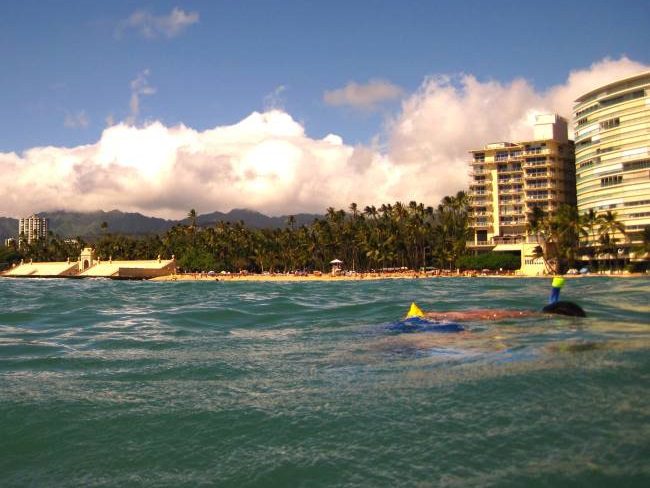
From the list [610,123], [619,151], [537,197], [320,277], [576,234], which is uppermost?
[610,123]

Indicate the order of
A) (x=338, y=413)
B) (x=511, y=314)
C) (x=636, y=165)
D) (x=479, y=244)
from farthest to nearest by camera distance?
(x=479, y=244) < (x=636, y=165) < (x=511, y=314) < (x=338, y=413)

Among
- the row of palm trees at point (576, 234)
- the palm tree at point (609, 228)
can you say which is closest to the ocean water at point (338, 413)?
the palm tree at point (609, 228)

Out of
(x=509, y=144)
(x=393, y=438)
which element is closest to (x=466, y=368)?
(x=393, y=438)

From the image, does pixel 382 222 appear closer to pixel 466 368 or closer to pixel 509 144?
pixel 509 144

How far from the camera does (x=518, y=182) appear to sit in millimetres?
120375

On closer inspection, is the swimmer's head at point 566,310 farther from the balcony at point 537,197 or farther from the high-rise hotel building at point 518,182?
the balcony at point 537,197

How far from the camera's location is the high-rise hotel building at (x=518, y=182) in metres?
117

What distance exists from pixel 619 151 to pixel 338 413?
105 meters

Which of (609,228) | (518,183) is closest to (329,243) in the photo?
(518,183)

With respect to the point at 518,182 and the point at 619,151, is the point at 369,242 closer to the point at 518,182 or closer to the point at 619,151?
the point at 518,182

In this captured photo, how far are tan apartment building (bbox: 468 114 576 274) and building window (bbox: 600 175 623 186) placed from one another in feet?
45.2

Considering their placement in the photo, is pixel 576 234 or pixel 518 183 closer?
pixel 576 234

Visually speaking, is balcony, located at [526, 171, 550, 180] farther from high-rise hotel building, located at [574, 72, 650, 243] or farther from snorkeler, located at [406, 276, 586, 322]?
snorkeler, located at [406, 276, 586, 322]

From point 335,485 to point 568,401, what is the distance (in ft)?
11.5
